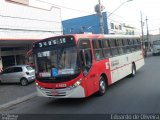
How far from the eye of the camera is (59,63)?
10391 millimetres

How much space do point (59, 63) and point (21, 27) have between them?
15.7 m

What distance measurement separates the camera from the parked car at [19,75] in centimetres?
1936

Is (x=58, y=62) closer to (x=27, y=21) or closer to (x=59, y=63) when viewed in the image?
(x=59, y=63)

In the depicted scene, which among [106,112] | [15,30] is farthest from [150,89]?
[15,30]

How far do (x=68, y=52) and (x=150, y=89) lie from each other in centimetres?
441

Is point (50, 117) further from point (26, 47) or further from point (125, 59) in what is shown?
point (26, 47)

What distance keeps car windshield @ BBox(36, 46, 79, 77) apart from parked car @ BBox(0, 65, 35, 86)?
8.73 m

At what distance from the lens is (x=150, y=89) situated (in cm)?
1219

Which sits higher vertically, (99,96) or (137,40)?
(137,40)

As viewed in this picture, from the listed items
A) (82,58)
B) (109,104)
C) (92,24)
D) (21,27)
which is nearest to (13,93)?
(82,58)

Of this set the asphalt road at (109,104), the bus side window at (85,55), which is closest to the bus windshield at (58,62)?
the bus side window at (85,55)

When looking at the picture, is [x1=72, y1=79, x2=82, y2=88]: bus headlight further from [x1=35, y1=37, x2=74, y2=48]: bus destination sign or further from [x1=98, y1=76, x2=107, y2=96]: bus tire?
[x1=98, y1=76, x2=107, y2=96]: bus tire

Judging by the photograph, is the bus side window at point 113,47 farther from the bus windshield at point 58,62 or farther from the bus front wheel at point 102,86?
the bus windshield at point 58,62

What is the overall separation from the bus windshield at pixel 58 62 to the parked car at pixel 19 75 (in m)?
8.62
